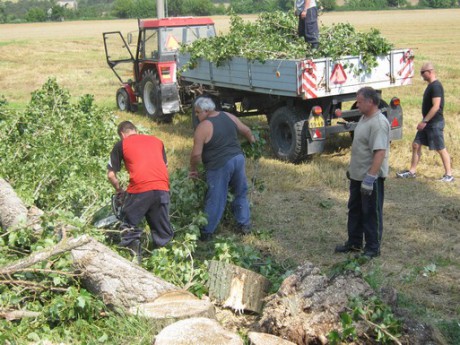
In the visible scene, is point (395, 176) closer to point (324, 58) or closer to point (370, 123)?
point (324, 58)

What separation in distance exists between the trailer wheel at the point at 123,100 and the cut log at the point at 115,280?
33.4 feet

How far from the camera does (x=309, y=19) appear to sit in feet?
34.3

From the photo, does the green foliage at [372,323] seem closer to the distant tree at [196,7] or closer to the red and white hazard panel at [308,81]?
the red and white hazard panel at [308,81]

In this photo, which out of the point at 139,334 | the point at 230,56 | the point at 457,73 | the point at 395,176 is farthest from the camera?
the point at 457,73

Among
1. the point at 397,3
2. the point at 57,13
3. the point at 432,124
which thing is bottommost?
the point at 432,124

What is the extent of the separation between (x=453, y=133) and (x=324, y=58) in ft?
10.4

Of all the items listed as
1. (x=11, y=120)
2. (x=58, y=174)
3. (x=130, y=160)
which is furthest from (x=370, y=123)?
(x=11, y=120)

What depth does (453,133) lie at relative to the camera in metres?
11.5

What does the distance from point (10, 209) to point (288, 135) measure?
5.15 metres

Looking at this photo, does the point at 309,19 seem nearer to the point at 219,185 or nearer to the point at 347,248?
the point at 219,185

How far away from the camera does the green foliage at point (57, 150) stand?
7.09m

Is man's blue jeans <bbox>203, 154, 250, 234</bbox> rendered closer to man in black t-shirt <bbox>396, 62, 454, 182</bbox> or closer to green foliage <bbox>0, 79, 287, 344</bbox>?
green foliage <bbox>0, 79, 287, 344</bbox>

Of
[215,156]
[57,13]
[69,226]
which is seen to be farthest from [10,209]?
[57,13]

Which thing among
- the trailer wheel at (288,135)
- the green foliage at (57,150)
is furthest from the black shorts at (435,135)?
the green foliage at (57,150)
